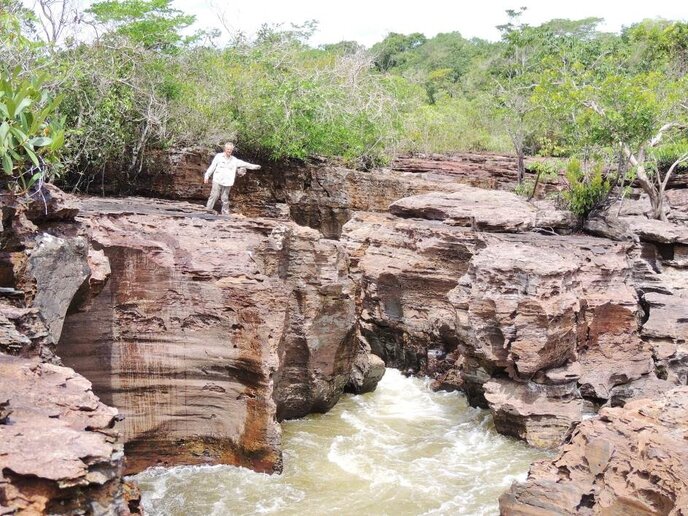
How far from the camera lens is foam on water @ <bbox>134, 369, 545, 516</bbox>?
705cm

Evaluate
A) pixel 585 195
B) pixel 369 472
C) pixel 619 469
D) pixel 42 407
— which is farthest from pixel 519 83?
pixel 42 407

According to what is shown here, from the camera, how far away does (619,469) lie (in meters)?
4.93

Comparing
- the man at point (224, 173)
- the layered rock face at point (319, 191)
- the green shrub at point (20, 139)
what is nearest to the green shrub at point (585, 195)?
the layered rock face at point (319, 191)

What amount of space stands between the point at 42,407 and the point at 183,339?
381 cm

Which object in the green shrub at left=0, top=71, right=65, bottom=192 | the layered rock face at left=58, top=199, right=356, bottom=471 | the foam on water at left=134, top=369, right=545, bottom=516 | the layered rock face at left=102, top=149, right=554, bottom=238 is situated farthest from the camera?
the layered rock face at left=102, top=149, right=554, bottom=238

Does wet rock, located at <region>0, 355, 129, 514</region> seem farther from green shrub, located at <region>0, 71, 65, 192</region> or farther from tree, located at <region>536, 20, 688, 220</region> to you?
tree, located at <region>536, 20, 688, 220</region>

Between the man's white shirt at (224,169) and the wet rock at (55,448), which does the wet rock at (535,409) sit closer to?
the man's white shirt at (224,169)

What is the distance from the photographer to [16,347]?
4.28m

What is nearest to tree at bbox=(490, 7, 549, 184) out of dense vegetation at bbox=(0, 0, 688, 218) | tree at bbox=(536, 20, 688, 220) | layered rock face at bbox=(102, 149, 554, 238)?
dense vegetation at bbox=(0, 0, 688, 218)

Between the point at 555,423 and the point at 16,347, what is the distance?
652cm

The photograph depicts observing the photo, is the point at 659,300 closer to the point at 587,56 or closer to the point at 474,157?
the point at 474,157

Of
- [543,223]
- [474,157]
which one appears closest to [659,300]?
[543,223]

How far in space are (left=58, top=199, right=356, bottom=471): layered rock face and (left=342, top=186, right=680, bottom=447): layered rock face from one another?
285cm

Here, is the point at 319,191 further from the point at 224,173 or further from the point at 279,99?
the point at 224,173
